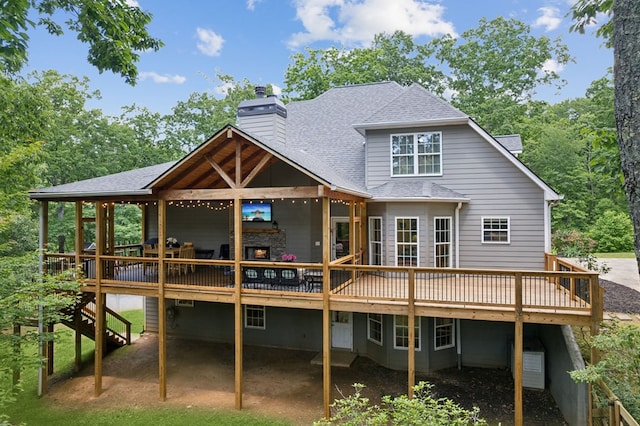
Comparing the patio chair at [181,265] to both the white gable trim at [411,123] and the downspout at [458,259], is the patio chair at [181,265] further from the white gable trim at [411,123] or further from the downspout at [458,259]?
the downspout at [458,259]

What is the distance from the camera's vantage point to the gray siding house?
9.02m

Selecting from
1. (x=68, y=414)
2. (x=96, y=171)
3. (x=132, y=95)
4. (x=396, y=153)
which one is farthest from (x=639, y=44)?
(x=132, y=95)

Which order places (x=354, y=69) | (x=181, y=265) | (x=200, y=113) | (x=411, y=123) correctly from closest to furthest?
1. (x=411, y=123)
2. (x=181, y=265)
3. (x=354, y=69)
4. (x=200, y=113)

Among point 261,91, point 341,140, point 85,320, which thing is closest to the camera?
point 85,320

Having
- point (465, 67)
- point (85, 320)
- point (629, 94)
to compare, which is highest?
point (465, 67)

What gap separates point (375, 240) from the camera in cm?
1230

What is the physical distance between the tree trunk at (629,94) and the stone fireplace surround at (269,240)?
10776 mm

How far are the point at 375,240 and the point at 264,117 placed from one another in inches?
225

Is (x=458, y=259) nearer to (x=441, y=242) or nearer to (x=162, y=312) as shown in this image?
(x=441, y=242)

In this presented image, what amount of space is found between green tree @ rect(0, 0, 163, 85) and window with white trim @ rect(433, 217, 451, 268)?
9.49 m

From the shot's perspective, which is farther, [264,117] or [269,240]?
[269,240]

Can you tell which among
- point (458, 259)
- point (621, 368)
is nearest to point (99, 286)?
point (458, 259)

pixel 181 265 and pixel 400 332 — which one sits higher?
pixel 181 265

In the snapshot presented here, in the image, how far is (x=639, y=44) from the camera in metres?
3.12
